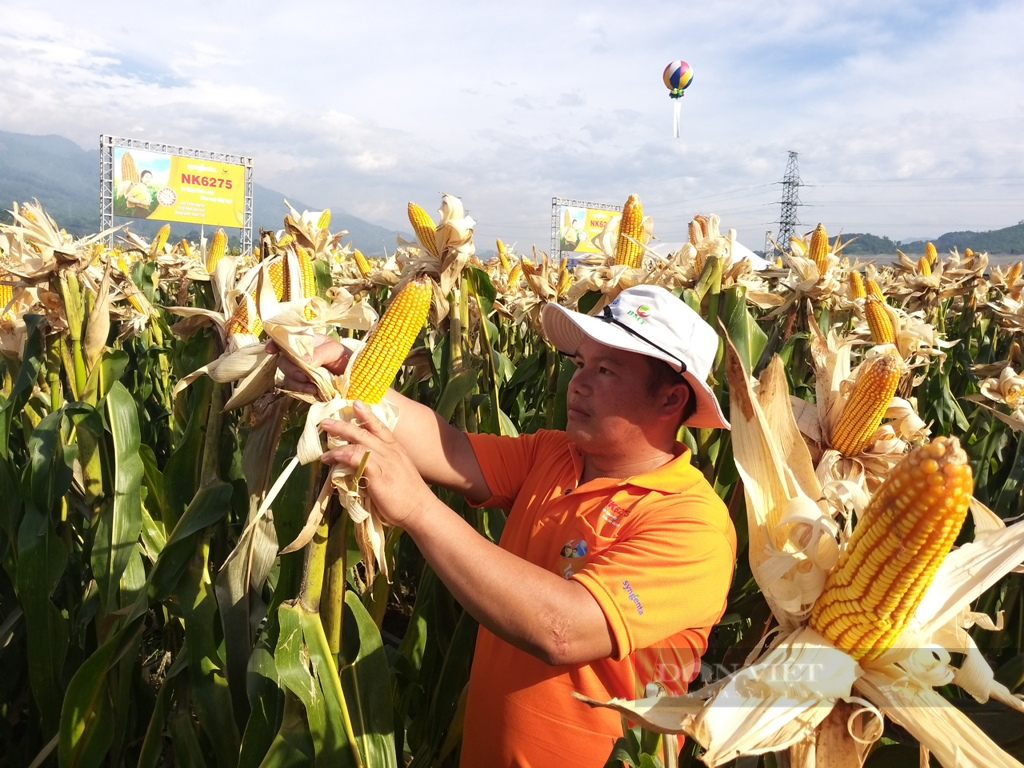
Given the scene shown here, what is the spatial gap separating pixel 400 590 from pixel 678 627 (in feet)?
9.55

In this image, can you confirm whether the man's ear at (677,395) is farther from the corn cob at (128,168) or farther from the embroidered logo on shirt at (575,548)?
the corn cob at (128,168)

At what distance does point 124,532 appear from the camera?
2.26 metres

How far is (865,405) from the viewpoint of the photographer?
218 cm

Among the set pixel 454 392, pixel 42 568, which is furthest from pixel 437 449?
pixel 42 568

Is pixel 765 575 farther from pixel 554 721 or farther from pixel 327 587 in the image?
pixel 327 587

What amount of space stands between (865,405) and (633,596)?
1.09 m

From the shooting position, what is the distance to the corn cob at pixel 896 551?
1.03m

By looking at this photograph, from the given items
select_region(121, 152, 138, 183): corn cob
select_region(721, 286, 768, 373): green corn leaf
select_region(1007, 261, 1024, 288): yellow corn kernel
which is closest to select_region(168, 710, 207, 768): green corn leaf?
select_region(721, 286, 768, 373): green corn leaf

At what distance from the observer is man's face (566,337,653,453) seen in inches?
79.7

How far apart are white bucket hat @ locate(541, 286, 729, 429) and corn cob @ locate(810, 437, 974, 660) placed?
81 centimetres

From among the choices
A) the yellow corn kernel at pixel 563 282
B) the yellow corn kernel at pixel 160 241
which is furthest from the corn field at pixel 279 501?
the yellow corn kernel at pixel 160 241

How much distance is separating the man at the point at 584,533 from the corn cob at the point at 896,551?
1.68 ft

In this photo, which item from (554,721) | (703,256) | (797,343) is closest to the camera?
(554,721)

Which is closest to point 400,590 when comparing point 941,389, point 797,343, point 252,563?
point 252,563
